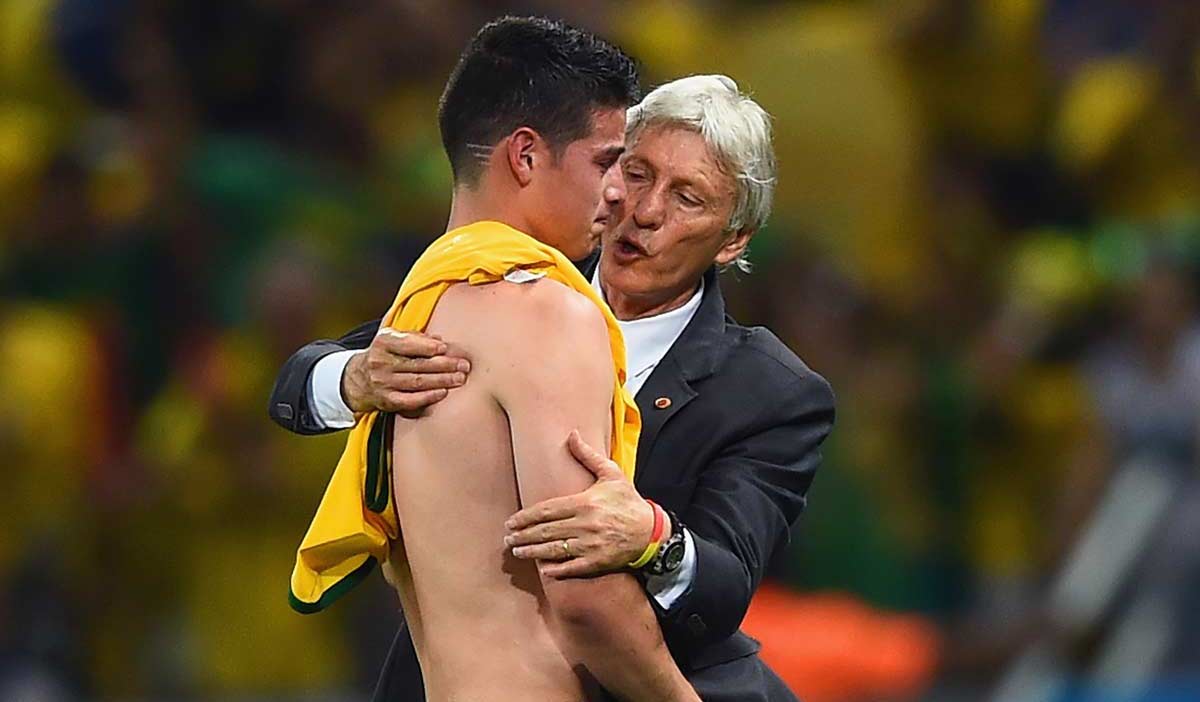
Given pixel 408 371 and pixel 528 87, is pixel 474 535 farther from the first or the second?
pixel 528 87

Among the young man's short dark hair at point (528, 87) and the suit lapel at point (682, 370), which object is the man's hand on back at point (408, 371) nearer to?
the young man's short dark hair at point (528, 87)

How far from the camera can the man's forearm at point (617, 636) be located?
9.95ft

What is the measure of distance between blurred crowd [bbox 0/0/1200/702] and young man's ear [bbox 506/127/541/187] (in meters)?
3.44

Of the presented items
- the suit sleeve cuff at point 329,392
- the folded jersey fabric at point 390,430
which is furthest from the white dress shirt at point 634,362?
the folded jersey fabric at point 390,430

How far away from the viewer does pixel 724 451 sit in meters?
3.49

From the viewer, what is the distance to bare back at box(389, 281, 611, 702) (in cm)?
307

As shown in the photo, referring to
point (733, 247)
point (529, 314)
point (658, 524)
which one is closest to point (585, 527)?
point (658, 524)

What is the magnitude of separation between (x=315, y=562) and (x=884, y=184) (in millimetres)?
4954

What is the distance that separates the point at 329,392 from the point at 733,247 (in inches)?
27.4

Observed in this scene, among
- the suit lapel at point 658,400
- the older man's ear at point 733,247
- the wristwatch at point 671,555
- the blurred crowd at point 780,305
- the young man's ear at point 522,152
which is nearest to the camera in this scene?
the wristwatch at point 671,555

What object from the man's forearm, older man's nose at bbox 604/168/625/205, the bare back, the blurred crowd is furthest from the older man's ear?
the blurred crowd

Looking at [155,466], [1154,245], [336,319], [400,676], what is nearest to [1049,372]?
[1154,245]

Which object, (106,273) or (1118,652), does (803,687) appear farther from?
(106,273)

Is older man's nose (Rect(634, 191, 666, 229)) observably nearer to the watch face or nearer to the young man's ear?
the young man's ear
